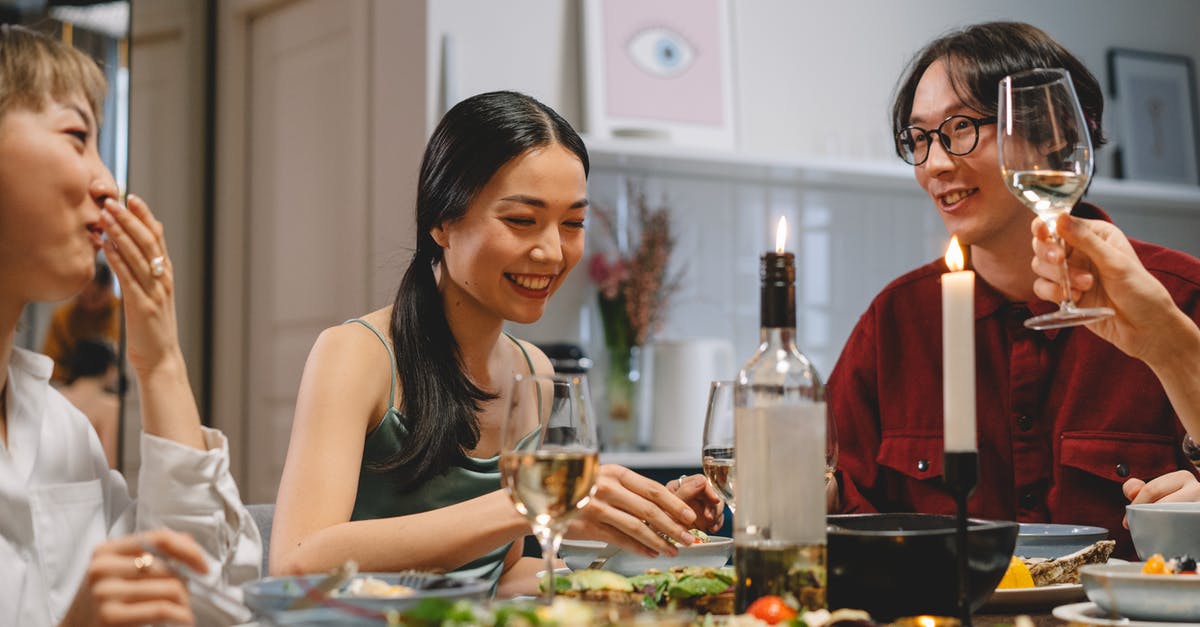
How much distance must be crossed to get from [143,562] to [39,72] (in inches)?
20.5

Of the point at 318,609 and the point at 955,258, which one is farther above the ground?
the point at 955,258

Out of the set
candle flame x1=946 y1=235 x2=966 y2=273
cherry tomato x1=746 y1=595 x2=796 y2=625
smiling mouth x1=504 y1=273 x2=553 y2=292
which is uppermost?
smiling mouth x1=504 y1=273 x2=553 y2=292

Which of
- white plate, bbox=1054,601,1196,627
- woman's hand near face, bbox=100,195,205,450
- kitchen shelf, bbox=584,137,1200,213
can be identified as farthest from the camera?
kitchen shelf, bbox=584,137,1200,213

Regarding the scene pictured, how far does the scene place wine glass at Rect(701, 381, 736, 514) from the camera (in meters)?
1.24

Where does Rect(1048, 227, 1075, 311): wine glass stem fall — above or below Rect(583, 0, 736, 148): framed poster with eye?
below

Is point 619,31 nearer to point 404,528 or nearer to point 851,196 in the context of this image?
point 851,196

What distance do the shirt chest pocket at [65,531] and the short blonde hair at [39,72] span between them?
38cm

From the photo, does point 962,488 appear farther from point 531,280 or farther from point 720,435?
point 531,280

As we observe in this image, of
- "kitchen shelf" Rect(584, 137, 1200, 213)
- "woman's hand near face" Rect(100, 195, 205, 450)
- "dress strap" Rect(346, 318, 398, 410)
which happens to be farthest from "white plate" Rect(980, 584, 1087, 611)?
"kitchen shelf" Rect(584, 137, 1200, 213)

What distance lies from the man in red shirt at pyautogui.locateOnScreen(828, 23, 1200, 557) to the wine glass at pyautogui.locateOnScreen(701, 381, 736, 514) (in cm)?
69

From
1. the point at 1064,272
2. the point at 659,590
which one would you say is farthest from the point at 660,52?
the point at 659,590

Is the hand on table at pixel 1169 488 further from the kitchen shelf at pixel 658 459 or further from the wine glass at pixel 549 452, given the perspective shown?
the kitchen shelf at pixel 658 459

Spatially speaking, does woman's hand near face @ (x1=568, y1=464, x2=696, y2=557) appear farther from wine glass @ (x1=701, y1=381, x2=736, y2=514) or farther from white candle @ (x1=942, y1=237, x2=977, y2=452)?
white candle @ (x1=942, y1=237, x2=977, y2=452)

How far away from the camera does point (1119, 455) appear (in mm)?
1875
